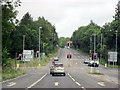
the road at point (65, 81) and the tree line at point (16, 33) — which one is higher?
the tree line at point (16, 33)

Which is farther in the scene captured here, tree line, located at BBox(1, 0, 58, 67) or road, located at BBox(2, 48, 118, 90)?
tree line, located at BBox(1, 0, 58, 67)

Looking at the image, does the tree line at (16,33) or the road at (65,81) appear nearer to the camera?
the road at (65,81)

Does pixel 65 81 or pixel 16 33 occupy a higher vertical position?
pixel 16 33

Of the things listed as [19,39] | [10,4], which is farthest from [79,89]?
[19,39]

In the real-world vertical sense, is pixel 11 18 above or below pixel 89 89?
above

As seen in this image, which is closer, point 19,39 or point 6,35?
point 6,35

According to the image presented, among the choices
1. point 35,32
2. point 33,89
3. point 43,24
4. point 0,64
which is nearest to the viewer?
point 33,89

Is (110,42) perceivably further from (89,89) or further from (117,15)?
(89,89)

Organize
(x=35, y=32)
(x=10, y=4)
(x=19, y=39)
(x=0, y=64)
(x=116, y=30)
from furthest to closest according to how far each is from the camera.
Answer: (x=35, y=32)
(x=19, y=39)
(x=116, y=30)
(x=0, y=64)
(x=10, y=4)

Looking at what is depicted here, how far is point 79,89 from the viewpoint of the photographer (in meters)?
18.8

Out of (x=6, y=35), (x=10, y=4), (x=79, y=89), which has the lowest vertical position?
(x=79, y=89)

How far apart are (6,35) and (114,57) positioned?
18.3 m

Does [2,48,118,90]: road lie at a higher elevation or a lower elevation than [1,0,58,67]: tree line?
lower

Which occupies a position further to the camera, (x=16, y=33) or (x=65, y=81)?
(x=16, y=33)
